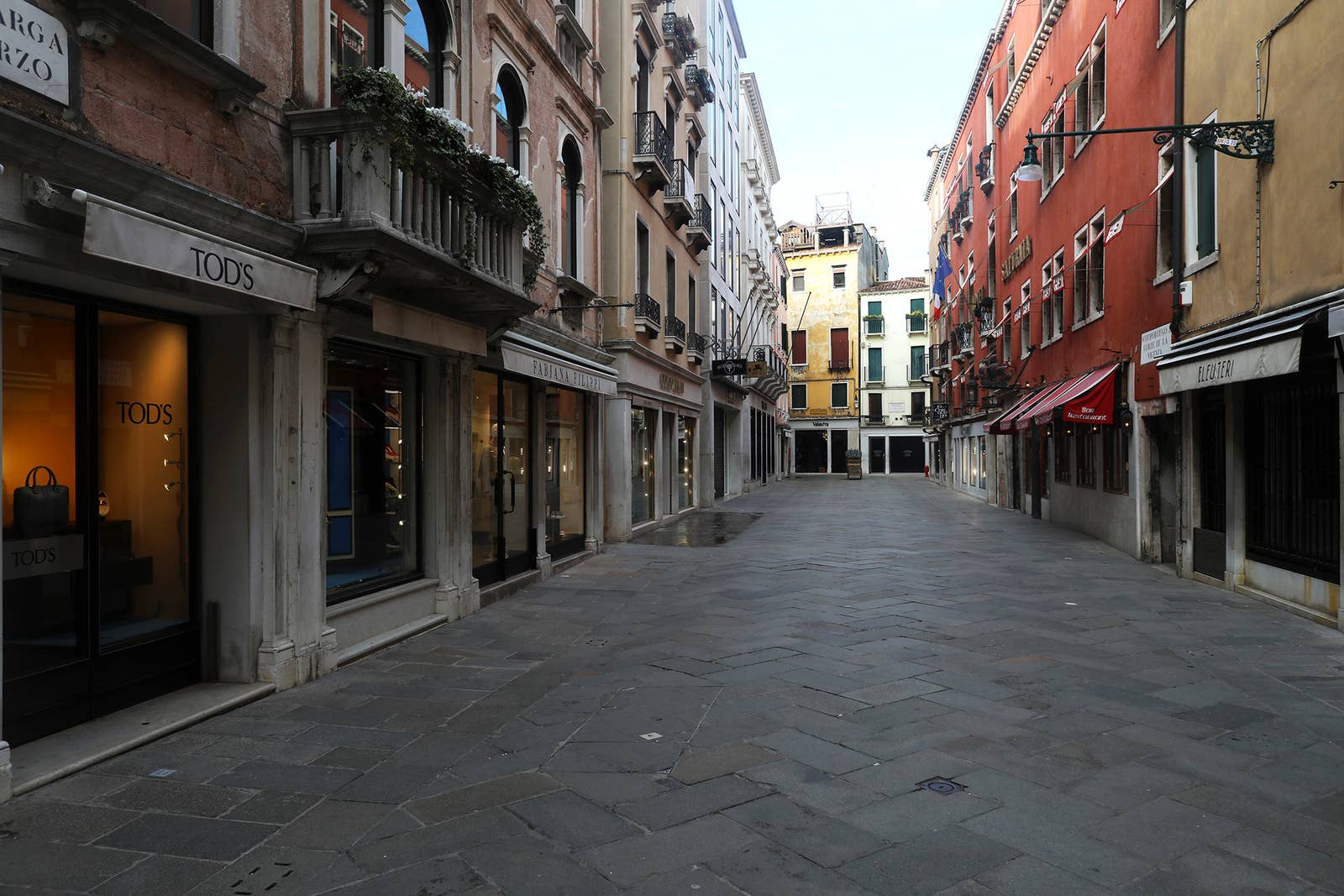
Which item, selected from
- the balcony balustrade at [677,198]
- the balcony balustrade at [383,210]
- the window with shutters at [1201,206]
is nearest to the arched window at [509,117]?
the balcony balustrade at [383,210]

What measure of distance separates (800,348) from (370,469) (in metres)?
51.3

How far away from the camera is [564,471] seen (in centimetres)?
1251

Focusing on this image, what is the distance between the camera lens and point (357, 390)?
7.25m

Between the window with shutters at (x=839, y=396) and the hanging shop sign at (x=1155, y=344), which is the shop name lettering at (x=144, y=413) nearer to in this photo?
the hanging shop sign at (x=1155, y=344)

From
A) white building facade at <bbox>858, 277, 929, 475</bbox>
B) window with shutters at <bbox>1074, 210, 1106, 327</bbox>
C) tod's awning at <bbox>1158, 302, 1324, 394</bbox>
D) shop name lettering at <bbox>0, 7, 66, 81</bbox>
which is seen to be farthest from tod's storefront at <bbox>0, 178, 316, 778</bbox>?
white building facade at <bbox>858, 277, 929, 475</bbox>

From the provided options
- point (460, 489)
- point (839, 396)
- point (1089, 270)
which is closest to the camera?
point (460, 489)

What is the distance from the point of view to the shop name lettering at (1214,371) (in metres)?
8.55

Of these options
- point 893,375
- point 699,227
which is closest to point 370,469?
point 699,227

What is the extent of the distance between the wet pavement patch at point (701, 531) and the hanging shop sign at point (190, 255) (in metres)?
9.70

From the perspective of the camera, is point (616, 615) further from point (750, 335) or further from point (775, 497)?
point (750, 335)

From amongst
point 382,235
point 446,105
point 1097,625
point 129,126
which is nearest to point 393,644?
point 382,235

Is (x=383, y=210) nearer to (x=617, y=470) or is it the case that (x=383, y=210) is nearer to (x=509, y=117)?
(x=509, y=117)

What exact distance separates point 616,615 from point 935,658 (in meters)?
3.29

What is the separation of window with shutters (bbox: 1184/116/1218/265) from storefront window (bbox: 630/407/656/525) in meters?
9.17
